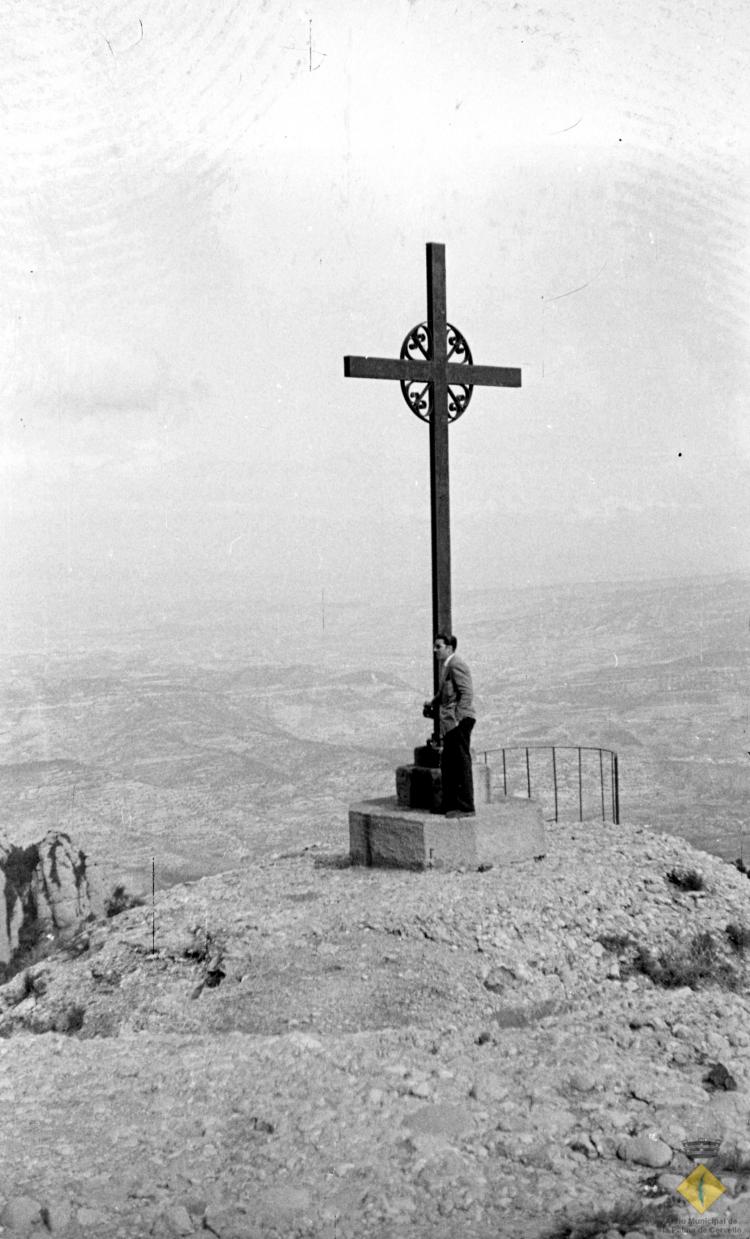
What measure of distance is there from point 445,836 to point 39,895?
5.80 meters

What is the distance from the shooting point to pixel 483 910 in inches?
313

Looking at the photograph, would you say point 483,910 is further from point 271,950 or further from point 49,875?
point 49,875

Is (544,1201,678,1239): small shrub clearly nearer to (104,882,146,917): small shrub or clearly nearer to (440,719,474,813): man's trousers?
(440,719,474,813): man's trousers

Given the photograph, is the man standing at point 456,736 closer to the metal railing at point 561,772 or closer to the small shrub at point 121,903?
the small shrub at point 121,903

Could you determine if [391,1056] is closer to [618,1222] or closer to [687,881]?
[618,1222]

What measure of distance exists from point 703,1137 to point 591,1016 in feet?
5.65

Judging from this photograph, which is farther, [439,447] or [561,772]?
[561,772]

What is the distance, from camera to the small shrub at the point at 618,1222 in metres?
4.23

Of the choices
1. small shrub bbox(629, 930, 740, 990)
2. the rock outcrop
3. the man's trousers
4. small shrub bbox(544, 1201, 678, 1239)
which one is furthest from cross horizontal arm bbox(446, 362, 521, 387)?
small shrub bbox(544, 1201, 678, 1239)

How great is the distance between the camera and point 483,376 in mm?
9914

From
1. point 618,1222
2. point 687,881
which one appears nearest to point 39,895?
point 687,881

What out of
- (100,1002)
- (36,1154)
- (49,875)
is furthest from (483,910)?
(49,875)

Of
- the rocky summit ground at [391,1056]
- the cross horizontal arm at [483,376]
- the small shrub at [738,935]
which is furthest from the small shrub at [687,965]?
the cross horizontal arm at [483,376]

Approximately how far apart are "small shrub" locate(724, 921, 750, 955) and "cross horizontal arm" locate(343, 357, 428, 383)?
16.6ft
